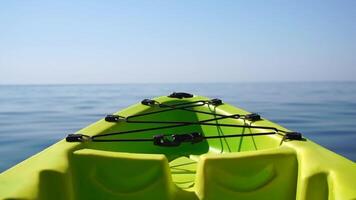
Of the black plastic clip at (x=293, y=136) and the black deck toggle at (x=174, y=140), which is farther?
the black plastic clip at (x=293, y=136)

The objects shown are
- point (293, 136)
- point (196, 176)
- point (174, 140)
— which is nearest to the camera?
point (196, 176)

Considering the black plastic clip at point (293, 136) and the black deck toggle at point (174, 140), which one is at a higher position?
the black plastic clip at point (293, 136)

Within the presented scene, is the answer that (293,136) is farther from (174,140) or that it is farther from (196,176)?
(196,176)

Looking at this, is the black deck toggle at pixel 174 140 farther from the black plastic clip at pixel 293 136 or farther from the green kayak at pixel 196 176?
the black plastic clip at pixel 293 136

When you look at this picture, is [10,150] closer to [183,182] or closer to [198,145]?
[198,145]

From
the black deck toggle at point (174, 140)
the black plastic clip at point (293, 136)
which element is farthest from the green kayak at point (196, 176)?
the black deck toggle at point (174, 140)

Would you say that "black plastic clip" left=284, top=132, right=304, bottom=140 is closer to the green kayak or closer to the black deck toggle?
the green kayak

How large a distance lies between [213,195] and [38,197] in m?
1.48

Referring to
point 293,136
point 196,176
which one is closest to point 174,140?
point 196,176

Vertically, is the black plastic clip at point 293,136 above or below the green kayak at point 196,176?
above

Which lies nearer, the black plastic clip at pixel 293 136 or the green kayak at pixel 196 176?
the green kayak at pixel 196 176

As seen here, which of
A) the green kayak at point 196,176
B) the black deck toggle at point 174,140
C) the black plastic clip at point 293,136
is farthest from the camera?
the black plastic clip at point 293,136

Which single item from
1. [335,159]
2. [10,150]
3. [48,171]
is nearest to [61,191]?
[48,171]

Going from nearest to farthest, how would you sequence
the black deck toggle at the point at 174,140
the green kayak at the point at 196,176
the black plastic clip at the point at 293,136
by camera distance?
the green kayak at the point at 196,176, the black deck toggle at the point at 174,140, the black plastic clip at the point at 293,136
